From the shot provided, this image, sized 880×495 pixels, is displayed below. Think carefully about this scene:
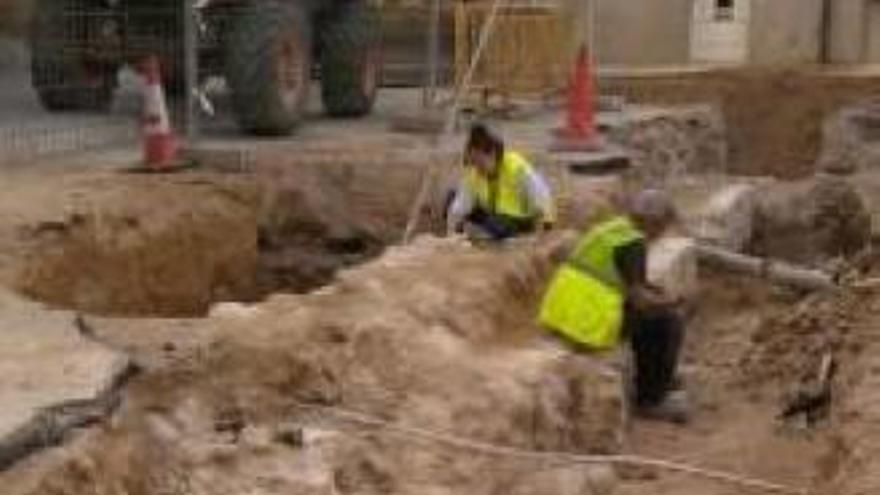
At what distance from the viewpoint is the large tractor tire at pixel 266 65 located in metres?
15.7

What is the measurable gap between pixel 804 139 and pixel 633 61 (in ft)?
14.8

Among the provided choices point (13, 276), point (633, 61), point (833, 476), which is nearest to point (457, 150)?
point (13, 276)

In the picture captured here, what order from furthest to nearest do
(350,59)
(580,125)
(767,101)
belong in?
(767,101)
(350,59)
(580,125)

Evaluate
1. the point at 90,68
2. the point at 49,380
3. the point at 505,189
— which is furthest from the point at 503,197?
the point at 90,68

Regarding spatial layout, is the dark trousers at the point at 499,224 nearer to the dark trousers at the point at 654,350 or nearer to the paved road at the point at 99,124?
the dark trousers at the point at 654,350

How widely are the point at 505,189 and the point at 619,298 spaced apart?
58.9 inches

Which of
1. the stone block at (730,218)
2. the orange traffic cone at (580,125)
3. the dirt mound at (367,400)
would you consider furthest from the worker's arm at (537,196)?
the orange traffic cone at (580,125)

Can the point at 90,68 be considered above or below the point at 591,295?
above

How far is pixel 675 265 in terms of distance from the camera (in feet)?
42.7

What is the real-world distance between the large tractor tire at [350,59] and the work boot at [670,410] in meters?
7.20

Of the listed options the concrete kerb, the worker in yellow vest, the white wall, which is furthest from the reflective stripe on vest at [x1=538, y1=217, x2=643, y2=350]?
the white wall

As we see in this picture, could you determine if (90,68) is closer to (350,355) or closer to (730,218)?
(730,218)

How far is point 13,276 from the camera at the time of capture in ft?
37.6

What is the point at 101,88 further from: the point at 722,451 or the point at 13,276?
the point at 722,451
